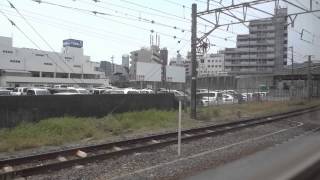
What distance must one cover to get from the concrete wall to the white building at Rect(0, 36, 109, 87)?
64558 mm

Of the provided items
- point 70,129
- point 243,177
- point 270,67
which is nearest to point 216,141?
point 70,129

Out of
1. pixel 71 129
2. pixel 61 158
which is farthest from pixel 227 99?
pixel 61 158

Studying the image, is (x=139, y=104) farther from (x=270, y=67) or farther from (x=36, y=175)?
(x=270, y=67)

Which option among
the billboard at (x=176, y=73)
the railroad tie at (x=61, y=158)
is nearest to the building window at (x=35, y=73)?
the billboard at (x=176, y=73)

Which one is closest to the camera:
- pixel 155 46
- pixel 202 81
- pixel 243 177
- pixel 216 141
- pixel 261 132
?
pixel 243 177

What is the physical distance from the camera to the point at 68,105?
2414 centimetres

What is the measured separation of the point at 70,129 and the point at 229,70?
106 meters

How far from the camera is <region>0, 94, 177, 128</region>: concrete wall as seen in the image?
66.2 feet

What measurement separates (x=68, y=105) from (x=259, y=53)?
85.4 meters

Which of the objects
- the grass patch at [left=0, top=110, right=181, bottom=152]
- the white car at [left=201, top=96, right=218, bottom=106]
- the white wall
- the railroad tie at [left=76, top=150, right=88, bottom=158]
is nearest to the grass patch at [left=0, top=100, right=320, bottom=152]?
the grass patch at [left=0, top=110, right=181, bottom=152]

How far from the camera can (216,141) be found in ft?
61.3

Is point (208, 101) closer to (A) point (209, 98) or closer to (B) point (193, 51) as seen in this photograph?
(A) point (209, 98)

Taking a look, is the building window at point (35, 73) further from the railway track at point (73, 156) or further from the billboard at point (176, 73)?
the railway track at point (73, 156)

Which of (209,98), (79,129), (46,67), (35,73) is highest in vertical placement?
(46,67)
